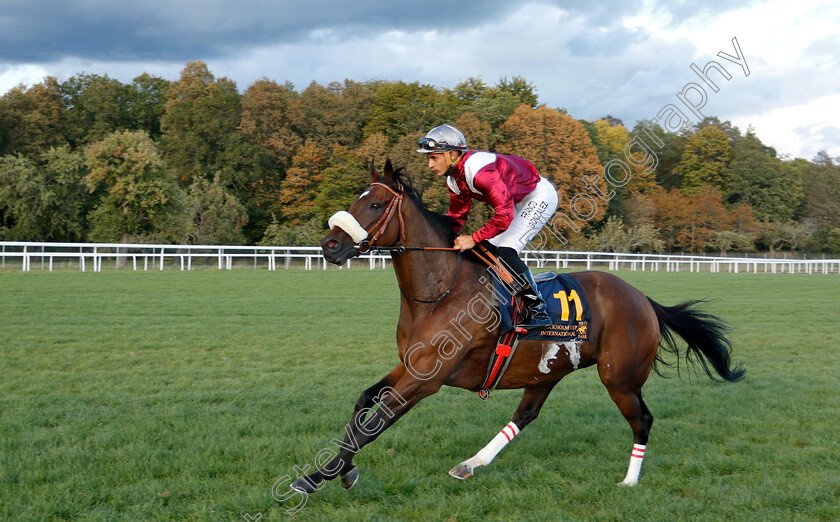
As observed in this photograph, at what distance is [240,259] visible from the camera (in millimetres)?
31328

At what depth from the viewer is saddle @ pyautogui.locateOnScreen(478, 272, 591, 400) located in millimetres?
4645

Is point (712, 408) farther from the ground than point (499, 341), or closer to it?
closer to it

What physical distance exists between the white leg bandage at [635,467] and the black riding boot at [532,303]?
1108 millimetres

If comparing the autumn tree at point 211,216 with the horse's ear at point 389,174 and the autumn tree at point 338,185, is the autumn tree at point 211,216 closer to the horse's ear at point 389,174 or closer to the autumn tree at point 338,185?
the autumn tree at point 338,185

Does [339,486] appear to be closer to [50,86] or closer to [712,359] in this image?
[712,359]

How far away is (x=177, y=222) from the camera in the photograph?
33.3m

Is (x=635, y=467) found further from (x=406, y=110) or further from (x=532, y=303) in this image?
(x=406, y=110)

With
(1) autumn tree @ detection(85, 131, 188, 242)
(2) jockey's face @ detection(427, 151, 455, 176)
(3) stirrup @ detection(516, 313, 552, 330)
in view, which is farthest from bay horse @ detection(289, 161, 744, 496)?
(1) autumn tree @ detection(85, 131, 188, 242)

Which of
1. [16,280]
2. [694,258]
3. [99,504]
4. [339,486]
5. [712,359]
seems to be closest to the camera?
[99,504]

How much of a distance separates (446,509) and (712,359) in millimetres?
3009

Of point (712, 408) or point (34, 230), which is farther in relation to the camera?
point (34, 230)

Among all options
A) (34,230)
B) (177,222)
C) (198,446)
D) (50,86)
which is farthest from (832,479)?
(50,86)

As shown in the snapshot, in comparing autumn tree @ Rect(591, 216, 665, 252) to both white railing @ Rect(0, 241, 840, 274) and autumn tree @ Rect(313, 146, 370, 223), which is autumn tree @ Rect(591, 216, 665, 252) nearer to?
white railing @ Rect(0, 241, 840, 274)

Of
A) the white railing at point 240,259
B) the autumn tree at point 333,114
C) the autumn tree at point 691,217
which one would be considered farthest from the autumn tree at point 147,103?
the autumn tree at point 691,217
